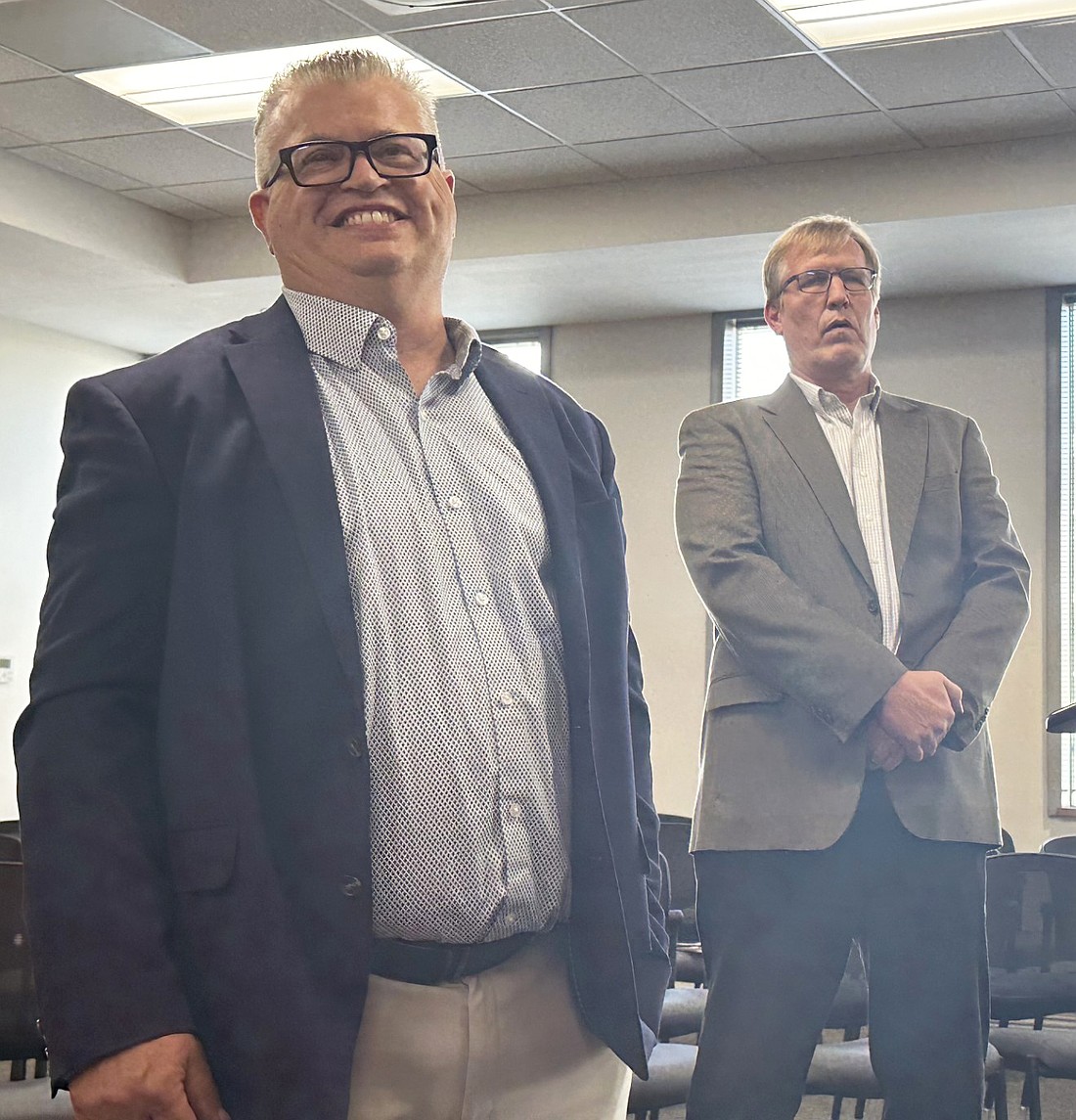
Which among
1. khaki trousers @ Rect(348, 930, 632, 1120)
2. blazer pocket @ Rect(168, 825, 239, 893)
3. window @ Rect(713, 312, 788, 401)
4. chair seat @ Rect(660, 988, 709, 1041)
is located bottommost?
chair seat @ Rect(660, 988, 709, 1041)

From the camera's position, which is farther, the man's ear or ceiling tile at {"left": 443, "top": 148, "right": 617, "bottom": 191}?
ceiling tile at {"left": 443, "top": 148, "right": 617, "bottom": 191}

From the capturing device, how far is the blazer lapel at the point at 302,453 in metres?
1.41

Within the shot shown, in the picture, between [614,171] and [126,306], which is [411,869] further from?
[126,306]

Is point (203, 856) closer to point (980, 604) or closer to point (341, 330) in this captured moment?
point (341, 330)

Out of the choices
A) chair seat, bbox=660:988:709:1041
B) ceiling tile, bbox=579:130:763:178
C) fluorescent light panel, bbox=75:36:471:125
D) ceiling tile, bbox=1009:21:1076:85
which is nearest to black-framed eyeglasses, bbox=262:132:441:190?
chair seat, bbox=660:988:709:1041

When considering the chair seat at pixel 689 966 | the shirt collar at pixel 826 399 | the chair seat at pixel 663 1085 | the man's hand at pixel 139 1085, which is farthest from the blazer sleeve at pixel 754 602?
the chair seat at pixel 689 966

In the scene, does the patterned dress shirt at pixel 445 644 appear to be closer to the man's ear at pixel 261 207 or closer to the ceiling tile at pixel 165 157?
the man's ear at pixel 261 207

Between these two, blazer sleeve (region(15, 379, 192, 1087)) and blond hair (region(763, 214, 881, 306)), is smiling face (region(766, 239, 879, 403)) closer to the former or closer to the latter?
blond hair (region(763, 214, 881, 306))

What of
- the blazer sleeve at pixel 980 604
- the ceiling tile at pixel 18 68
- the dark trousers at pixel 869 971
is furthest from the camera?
the ceiling tile at pixel 18 68

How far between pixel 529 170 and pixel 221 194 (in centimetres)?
159

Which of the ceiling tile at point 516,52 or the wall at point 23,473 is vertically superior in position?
the ceiling tile at point 516,52

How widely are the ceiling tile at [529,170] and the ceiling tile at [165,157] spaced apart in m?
1.04

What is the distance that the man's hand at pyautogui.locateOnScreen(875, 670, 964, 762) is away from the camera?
2.53 meters

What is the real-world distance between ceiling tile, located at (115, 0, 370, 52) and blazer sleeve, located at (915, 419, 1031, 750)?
348 cm
